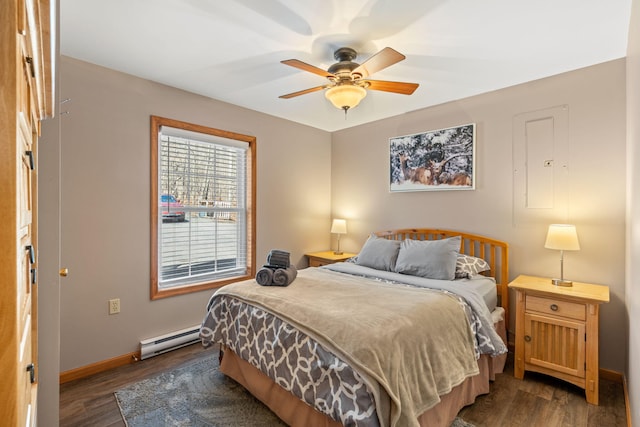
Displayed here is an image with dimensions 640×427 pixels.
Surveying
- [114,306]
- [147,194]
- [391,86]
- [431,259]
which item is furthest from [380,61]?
[114,306]

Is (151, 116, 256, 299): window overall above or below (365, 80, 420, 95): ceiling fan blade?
below

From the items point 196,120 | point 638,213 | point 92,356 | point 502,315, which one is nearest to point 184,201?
point 196,120

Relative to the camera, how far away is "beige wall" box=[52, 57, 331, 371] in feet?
7.85

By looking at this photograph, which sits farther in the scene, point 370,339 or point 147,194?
point 147,194

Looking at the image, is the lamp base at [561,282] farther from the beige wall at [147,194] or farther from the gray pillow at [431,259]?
the gray pillow at [431,259]

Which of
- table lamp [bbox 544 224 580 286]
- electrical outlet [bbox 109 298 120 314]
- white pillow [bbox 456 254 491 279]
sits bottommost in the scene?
electrical outlet [bbox 109 298 120 314]

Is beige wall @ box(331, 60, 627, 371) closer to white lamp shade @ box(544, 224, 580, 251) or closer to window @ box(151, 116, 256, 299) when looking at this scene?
white lamp shade @ box(544, 224, 580, 251)

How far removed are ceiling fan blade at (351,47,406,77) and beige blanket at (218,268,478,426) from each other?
1470 millimetres

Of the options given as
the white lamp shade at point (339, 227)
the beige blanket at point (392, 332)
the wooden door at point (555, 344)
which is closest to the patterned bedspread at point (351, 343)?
the beige blanket at point (392, 332)

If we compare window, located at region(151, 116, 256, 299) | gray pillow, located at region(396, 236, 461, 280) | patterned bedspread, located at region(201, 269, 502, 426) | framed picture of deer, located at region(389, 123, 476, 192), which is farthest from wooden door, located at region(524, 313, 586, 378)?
window, located at region(151, 116, 256, 299)

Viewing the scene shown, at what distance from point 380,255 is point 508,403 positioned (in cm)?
146

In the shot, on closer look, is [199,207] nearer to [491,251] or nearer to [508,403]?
[491,251]

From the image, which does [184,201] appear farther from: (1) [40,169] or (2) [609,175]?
(2) [609,175]

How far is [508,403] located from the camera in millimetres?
2129
